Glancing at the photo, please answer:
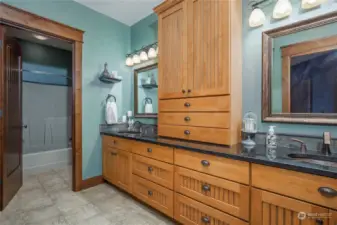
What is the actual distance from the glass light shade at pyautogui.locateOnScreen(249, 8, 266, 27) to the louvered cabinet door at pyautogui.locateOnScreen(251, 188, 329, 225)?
1444 millimetres

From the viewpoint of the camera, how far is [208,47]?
1595 millimetres

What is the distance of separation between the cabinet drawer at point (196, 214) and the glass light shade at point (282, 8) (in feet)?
5.55

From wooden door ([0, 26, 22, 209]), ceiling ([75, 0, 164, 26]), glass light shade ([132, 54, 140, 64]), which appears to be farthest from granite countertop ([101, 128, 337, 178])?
ceiling ([75, 0, 164, 26])

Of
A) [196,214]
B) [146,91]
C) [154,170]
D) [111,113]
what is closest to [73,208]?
[154,170]

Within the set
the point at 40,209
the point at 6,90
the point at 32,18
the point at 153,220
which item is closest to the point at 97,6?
the point at 32,18

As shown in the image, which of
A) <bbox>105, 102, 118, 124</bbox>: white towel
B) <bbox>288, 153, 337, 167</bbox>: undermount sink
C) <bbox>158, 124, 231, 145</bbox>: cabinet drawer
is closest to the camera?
<bbox>288, 153, 337, 167</bbox>: undermount sink

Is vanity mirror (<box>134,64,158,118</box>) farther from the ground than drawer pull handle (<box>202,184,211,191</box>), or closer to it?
farther from the ground

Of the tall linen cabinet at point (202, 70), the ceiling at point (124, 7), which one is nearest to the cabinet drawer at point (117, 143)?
the tall linen cabinet at point (202, 70)

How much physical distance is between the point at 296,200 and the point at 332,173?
249mm

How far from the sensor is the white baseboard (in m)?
3.21

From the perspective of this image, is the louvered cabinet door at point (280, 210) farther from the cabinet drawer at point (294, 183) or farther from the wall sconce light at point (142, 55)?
the wall sconce light at point (142, 55)

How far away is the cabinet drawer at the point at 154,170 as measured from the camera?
1.65 metres

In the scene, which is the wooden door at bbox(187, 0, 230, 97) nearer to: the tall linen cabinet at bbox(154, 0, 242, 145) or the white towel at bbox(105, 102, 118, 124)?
the tall linen cabinet at bbox(154, 0, 242, 145)

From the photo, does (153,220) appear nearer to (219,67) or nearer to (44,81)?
(219,67)
